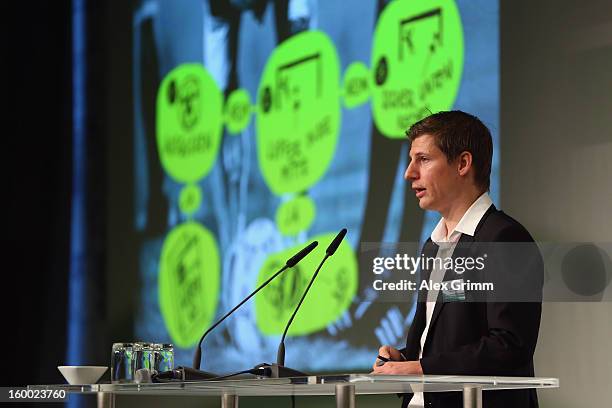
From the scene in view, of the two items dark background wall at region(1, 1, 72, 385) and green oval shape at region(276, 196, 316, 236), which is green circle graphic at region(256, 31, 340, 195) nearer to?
green oval shape at region(276, 196, 316, 236)

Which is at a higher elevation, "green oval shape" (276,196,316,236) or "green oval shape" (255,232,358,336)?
"green oval shape" (276,196,316,236)

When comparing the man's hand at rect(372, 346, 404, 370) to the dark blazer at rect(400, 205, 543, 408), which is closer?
the dark blazer at rect(400, 205, 543, 408)

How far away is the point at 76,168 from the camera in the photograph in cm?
612

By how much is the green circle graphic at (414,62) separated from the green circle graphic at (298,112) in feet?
0.97

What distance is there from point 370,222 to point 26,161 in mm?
2562

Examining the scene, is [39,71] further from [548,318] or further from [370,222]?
[548,318]

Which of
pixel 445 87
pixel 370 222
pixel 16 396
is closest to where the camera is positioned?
pixel 16 396

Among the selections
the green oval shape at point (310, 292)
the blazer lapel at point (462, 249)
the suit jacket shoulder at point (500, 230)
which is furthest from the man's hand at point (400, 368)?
the green oval shape at point (310, 292)

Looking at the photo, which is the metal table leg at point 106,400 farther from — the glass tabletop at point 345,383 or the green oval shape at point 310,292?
the green oval shape at point 310,292

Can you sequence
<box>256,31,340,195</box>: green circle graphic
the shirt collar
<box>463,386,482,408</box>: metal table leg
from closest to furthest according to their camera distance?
<box>463,386,482,408</box>: metal table leg
the shirt collar
<box>256,31,340,195</box>: green circle graphic

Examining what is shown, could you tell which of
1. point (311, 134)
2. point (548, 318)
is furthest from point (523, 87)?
point (311, 134)

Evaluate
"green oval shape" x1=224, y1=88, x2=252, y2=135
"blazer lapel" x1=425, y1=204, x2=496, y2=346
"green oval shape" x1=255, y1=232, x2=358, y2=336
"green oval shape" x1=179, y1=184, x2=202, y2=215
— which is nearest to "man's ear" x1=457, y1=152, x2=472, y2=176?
"blazer lapel" x1=425, y1=204, x2=496, y2=346

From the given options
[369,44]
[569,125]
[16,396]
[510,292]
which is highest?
[369,44]

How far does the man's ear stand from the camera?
257 cm
